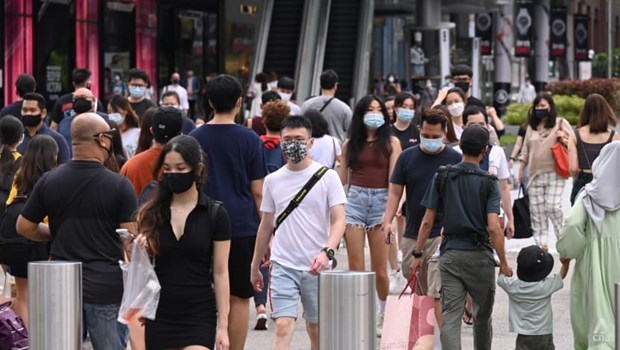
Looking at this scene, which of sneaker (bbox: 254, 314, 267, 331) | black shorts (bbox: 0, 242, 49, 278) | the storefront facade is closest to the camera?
black shorts (bbox: 0, 242, 49, 278)

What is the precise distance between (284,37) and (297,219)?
25.9 m

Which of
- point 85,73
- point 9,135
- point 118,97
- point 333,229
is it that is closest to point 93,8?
point 85,73

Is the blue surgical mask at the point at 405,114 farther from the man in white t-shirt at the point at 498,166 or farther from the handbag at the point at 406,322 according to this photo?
the handbag at the point at 406,322

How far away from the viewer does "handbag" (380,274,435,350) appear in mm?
8617

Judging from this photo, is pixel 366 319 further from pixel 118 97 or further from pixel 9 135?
pixel 118 97

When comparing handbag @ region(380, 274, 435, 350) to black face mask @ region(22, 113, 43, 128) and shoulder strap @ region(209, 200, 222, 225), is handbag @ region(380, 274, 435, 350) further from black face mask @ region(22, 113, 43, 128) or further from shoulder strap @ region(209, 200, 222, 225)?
black face mask @ region(22, 113, 43, 128)

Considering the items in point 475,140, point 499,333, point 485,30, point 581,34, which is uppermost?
point 581,34

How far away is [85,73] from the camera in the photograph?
587 inches

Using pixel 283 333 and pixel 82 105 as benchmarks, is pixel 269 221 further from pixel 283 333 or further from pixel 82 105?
pixel 82 105

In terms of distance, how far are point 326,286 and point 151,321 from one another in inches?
37.1

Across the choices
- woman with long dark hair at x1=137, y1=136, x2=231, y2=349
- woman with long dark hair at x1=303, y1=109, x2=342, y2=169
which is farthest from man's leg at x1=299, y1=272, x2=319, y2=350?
woman with long dark hair at x1=303, y1=109, x2=342, y2=169

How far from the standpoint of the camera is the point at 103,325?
7477 millimetres

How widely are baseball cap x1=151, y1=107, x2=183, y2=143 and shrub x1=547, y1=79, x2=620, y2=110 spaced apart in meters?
23.0

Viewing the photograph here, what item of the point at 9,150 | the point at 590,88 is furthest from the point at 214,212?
the point at 590,88
